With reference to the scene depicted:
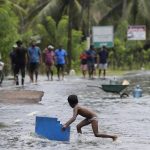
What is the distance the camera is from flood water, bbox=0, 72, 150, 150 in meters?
13.3

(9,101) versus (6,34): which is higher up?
(6,34)

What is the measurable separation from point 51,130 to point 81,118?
410 centimetres

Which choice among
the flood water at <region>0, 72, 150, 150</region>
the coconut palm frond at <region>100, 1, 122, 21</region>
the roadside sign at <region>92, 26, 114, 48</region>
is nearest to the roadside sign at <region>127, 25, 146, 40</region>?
the roadside sign at <region>92, 26, 114, 48</region>

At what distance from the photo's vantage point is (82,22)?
60.5m

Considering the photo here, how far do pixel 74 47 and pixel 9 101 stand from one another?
105 ft

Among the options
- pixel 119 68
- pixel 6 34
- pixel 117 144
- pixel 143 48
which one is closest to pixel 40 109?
pixel 117 144

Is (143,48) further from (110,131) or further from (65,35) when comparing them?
(110,131)

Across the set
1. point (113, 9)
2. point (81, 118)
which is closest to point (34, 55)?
point (81, 118)

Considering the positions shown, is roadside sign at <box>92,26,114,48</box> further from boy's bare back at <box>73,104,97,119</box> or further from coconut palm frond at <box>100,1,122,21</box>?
boy's bare back at <box>73,104,97,119</box>

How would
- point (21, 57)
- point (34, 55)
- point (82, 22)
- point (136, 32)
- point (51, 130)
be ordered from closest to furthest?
point (51, 130)
point (21, 57)
point (34, 55)
point (136, 32)
point (82, 22)

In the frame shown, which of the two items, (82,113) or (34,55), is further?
(34,55)

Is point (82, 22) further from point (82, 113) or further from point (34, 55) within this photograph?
point (82, 113)

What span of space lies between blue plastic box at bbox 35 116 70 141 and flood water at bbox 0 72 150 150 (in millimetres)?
143

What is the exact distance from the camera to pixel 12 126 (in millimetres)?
15922
